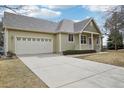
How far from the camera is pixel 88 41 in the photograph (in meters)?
21.7

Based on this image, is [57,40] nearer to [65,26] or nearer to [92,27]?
[65,26]

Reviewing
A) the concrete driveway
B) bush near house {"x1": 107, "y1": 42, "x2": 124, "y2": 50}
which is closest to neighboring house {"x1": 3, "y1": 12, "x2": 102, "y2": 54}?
bush near house {"x1": 107, "y1": 42, "x2": 124, "y2": 50}

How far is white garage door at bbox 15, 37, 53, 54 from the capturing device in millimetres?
16061

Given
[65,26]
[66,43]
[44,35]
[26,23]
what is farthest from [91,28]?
[26,23]

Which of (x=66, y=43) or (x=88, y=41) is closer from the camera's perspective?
(x=66, y=43)

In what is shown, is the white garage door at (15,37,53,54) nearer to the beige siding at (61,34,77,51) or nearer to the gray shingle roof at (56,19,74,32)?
the beige siding at (61,34,77,51)

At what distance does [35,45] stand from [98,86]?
13.8 metres

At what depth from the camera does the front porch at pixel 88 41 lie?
20072 millimetres

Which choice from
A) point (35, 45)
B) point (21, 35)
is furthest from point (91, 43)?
point (21, 35)

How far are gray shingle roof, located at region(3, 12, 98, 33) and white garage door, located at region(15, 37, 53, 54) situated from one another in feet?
4.65

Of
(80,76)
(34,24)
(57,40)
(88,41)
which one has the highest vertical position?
(34,24)

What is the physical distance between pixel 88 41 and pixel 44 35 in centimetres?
790

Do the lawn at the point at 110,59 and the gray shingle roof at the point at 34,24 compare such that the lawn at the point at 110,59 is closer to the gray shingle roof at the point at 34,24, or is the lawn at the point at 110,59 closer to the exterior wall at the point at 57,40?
the exterior wall at the point at 57,40

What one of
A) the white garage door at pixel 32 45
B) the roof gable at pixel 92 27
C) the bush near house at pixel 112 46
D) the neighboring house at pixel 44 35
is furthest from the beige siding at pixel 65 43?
the bush near house at pixel 112 46
